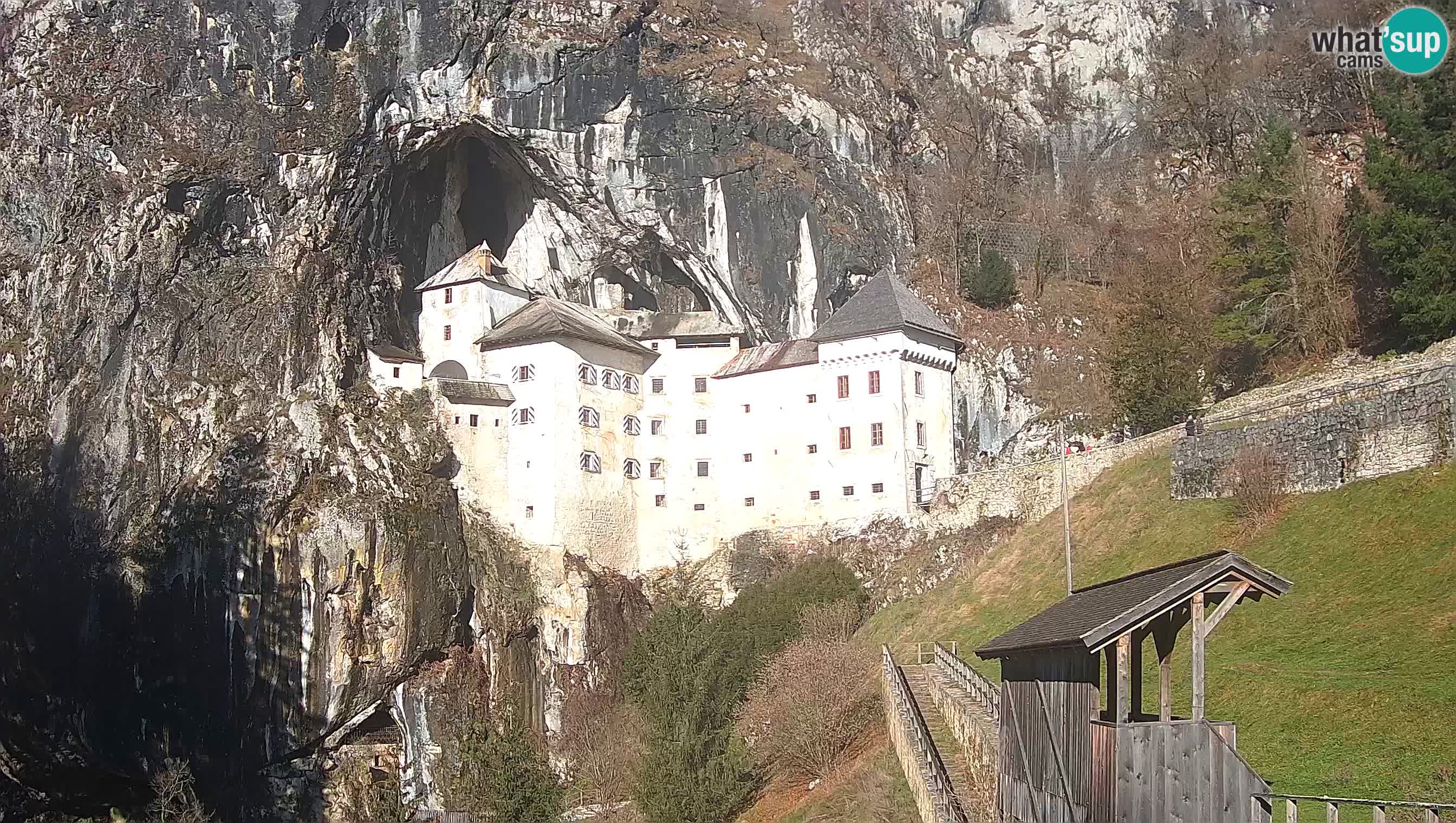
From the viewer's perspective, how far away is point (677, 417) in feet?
177

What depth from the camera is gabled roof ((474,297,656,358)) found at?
171ft

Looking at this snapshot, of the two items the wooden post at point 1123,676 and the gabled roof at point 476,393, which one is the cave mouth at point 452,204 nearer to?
the gabled roof at point 476,393

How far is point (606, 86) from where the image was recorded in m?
55.1

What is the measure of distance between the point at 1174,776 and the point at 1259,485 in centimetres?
1943

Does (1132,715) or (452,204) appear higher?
(452,204)

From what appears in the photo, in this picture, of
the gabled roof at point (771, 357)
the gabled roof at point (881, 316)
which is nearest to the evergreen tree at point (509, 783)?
the gabled roof at point (771, 357)

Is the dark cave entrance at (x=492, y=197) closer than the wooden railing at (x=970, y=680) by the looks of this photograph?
No

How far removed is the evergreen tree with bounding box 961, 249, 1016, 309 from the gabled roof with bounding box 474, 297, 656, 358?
12.1 meters

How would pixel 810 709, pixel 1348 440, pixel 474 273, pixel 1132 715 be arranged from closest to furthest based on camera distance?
pixel 1132 715
pixel 1348 440
pixel 810 709
pixel 474 273

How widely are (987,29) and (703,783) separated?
46926 mm

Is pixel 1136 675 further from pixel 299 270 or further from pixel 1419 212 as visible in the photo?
pixel 299 270

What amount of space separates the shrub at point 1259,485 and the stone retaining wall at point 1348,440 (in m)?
0.17

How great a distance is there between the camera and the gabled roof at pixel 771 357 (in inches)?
2040

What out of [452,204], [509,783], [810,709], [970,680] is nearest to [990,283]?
[452,204]
